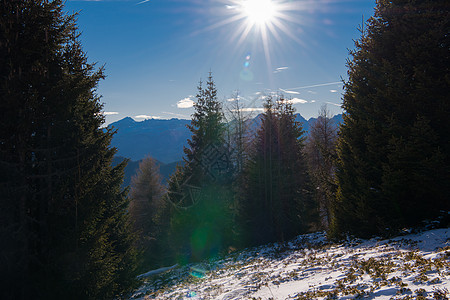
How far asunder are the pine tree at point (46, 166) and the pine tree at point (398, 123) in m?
11.3

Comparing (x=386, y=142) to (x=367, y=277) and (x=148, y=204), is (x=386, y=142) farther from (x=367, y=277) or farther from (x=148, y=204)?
(x=148, y=204)

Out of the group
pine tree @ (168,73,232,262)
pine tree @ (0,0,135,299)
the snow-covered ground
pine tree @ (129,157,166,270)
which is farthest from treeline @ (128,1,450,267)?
pine tree @ (129,157,166,270)

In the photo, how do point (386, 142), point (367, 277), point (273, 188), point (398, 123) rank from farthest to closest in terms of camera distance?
point (273, 188) < point (386, 142) < point (398, 123) < point (367, 277)

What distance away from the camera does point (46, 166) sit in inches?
333

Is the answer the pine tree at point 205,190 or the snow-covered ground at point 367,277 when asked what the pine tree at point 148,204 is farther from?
the snow-covered ground at point 367,277

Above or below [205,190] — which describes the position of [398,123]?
above

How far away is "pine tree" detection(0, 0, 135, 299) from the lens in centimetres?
732

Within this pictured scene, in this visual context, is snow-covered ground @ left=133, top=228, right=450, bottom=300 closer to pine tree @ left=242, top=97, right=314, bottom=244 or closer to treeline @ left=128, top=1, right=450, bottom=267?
treeline @ left=128, top=1, right=450, bottom=267

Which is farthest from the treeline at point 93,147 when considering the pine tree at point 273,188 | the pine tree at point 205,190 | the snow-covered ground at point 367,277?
the pine tree at point 205,190

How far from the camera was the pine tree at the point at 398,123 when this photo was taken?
28.3ft

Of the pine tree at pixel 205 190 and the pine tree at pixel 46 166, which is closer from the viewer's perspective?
the pine tree at pixel 46 166

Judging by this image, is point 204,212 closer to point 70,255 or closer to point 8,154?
point 70,255

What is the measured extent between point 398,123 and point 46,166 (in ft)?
44.3

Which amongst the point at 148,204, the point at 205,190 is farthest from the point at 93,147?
the point at 148,204
